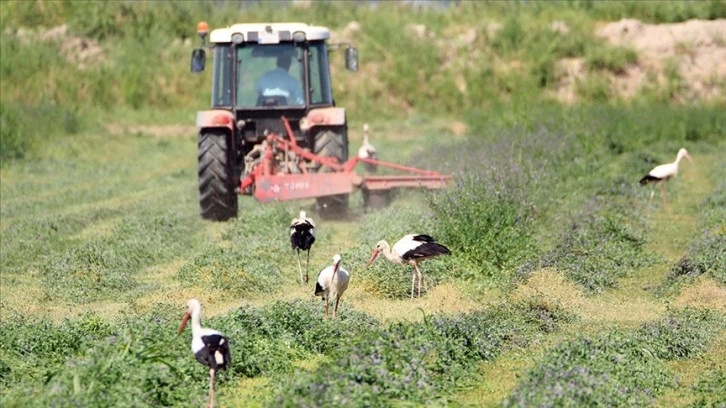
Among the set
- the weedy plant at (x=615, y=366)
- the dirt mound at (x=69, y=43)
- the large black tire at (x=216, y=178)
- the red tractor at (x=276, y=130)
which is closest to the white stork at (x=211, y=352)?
the weedy plant at (x=615, y=366)

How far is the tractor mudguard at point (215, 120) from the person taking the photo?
665 inches

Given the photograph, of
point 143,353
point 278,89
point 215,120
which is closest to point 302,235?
point 143,353

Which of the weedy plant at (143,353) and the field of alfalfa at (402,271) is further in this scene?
the field of alfalfa at (402,271)

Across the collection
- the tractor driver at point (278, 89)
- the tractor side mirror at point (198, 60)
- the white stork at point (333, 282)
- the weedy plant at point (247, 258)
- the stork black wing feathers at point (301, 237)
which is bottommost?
the weedy plant at point (247, 258)

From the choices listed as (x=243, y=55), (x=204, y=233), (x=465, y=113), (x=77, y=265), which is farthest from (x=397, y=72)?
(x=77, y=265)

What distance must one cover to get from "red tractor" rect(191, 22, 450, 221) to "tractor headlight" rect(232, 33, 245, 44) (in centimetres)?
2

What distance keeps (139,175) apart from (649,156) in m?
9.14

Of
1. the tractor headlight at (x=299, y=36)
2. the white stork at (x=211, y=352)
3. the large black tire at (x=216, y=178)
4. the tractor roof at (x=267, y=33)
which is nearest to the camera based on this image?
the white stork at (x=211, y=352)

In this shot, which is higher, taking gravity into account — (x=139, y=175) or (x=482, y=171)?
(x=482, y=171)

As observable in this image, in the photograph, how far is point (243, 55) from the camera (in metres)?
18.1

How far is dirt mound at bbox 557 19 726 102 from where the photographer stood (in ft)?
110

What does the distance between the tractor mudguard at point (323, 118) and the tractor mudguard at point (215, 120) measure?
993mm

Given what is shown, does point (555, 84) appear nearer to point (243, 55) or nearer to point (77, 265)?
point (243, 55)

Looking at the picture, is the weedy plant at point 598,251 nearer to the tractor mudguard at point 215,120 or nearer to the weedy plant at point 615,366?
the weedy plant at point 615,366
